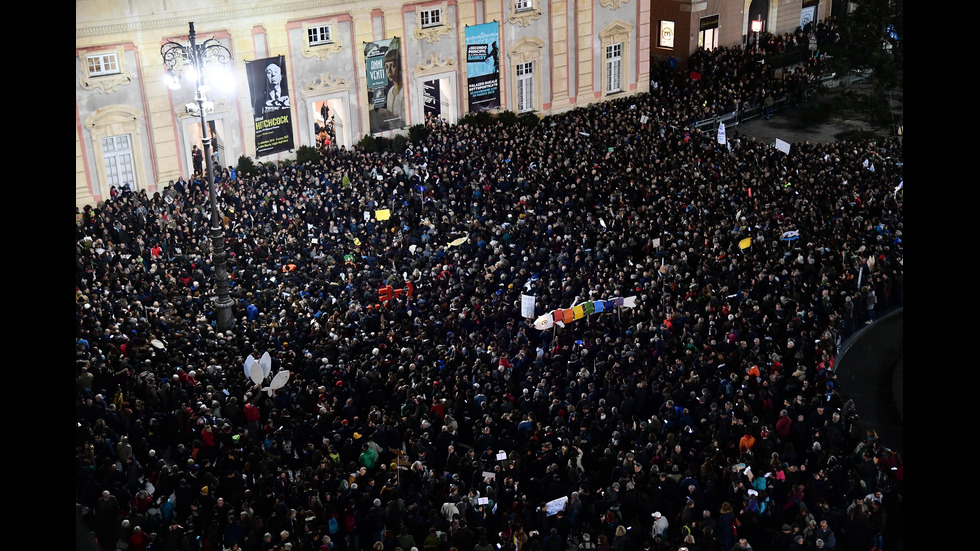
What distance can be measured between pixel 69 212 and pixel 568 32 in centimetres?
3578

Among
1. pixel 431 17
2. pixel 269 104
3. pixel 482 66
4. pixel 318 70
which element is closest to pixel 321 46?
pixel 318 70

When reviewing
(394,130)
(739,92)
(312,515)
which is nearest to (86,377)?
(312,515)

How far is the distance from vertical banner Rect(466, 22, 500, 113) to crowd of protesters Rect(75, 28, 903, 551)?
7.87m

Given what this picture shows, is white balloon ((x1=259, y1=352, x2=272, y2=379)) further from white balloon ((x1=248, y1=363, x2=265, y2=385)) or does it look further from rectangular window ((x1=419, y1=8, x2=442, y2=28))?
rectangular window ((x1=419, y1=8, x2=442, y2=28))

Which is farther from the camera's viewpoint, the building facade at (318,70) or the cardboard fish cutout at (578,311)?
the building facade at (318,70)

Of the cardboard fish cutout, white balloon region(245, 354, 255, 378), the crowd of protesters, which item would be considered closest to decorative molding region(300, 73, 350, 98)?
the crowd of protesters

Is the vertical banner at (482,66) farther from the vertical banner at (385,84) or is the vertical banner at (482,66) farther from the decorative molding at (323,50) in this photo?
the decorative molding at (323,50)

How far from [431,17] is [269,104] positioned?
22.9ft

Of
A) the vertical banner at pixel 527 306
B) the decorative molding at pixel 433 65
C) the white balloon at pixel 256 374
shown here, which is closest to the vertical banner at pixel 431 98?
the decorative molding at pixel 433 65

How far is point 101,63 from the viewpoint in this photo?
3216 centimetres

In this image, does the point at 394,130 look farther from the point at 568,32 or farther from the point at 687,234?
the point at 687,234

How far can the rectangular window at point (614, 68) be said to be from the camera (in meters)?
43.0

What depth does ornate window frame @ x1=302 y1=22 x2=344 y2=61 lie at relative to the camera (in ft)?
117

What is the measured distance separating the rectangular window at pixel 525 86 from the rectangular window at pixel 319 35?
811 cm
